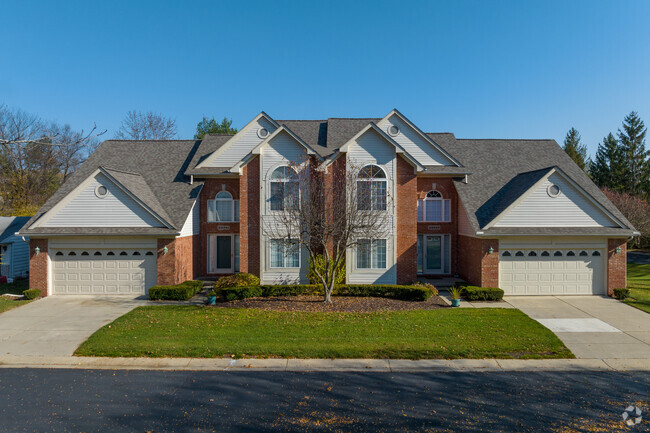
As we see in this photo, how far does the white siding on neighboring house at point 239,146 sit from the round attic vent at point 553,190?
1478cm

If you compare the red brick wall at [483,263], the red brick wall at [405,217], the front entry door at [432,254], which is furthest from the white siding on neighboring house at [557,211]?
the front entry door at [432,254]

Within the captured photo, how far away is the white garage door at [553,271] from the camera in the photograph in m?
18.0

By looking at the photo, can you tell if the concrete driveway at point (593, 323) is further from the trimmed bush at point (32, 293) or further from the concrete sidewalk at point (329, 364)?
the trimmed bush at point (32, 293)

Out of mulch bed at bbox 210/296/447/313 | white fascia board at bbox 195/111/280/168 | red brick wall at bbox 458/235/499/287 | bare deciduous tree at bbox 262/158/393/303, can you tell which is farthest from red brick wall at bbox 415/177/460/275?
white fascia board at bbox 195/111/280/168

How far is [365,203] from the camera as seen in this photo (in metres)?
16.8

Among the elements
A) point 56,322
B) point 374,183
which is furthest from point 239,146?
point 56,322

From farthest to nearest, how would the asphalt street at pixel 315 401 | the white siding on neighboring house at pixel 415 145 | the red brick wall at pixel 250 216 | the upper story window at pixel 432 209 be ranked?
the upper story window at pixel 432 209
the white siding on neighboring house at pixel 415 145
the red brick wall at pixel 250 216
the asphalt street at pixel 315 401

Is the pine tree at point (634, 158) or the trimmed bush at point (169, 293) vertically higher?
the pine tree at point (634, 158)

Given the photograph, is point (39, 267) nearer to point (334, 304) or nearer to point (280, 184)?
point (280, 184)

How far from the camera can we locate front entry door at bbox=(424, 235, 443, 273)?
71.4 feet

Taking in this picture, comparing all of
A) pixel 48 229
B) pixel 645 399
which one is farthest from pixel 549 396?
pixel 48 229

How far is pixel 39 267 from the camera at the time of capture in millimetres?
17812

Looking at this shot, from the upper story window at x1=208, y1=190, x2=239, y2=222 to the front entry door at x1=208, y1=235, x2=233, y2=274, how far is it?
111 cm

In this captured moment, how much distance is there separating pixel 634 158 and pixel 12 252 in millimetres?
69945
